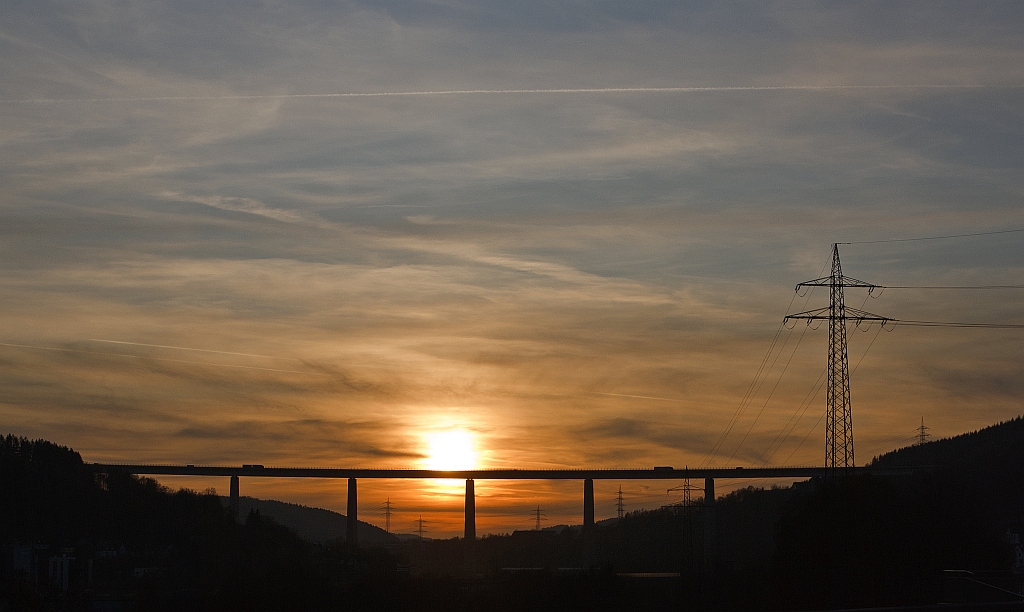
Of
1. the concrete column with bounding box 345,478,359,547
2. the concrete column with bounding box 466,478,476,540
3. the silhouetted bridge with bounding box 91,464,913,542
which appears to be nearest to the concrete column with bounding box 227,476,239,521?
the silhouetted bridge with bounding box 91,464,913,542

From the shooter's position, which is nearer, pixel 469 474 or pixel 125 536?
pixel 125 536

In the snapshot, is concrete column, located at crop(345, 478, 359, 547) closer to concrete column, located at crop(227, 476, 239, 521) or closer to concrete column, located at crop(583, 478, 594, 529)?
concrete column, located at crop(227, 476, 239, 521)

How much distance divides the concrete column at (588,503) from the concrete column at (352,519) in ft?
109

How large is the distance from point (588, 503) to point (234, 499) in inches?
2200

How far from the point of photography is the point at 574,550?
646 feet

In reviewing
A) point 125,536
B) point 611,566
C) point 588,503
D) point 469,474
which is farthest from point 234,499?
point 611,566

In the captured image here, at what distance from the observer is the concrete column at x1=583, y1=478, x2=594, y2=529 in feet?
547

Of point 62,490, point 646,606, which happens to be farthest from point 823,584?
point 62,490

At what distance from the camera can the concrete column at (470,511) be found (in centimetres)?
16988

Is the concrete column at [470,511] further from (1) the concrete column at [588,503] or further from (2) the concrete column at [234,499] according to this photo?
(2) the concrete column at [234,499]

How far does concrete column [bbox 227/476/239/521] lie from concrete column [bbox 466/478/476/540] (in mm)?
34648

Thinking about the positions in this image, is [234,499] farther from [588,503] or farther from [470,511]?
[588,503]

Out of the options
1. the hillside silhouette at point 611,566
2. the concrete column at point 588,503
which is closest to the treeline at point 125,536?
the hillside silhouette at point 611,566

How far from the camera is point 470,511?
571 ft
